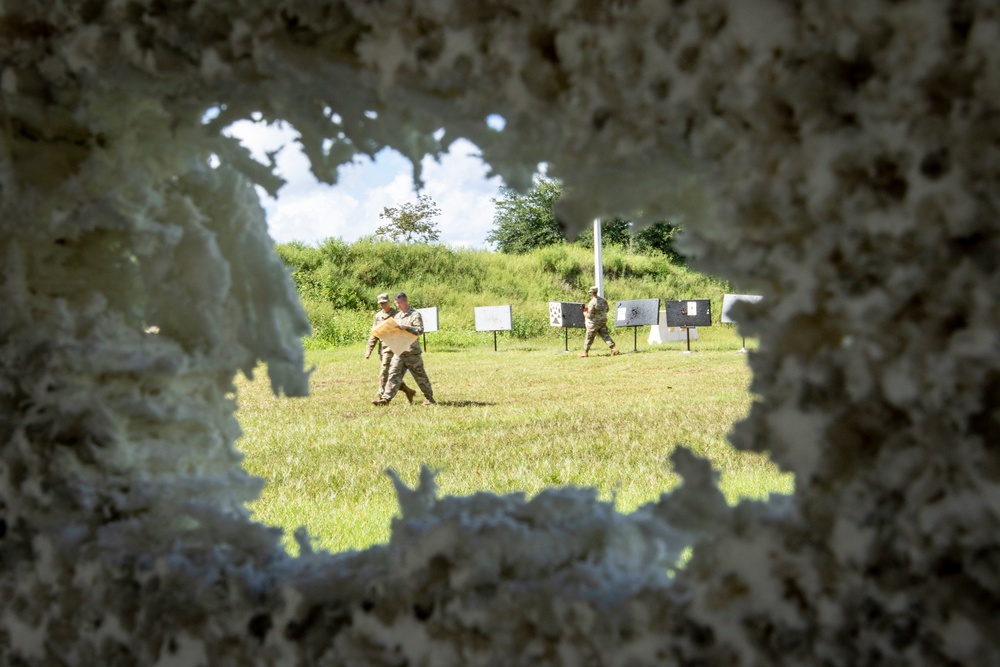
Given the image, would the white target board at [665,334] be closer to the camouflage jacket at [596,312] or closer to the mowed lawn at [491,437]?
the camouflage jacket at [596,312]

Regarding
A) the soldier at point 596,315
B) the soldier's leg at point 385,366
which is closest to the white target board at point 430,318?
the soldier at point 596,315

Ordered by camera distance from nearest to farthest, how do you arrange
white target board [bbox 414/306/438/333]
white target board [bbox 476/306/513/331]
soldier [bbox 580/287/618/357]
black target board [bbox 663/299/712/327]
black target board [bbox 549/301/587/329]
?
soldier [bbox 580/287/618/357]
black target board [bbox 663/299/712/327]
white target board [bbox 414/306/438/333]
white target board [bbox 476/306/513/331]
black target board [bbox 549/301/587/329]

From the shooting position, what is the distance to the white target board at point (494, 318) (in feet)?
37.9

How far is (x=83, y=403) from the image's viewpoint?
30.9 inches

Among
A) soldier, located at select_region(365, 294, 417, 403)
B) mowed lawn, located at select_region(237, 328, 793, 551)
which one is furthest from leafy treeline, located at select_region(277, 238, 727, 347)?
soldier, located at select_region(365, 294, 417, 403)

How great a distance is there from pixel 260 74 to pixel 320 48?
58 mm

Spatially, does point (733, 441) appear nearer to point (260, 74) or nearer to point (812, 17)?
point (812, 17)

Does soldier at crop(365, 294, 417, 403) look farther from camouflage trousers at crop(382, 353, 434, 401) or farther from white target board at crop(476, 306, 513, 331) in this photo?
white target board at crop(476, 306, 513, 331)

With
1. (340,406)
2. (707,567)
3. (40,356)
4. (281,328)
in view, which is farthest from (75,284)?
(340,406)

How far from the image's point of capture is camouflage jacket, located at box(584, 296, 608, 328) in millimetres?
9812

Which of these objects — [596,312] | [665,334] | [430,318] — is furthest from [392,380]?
[665,334]

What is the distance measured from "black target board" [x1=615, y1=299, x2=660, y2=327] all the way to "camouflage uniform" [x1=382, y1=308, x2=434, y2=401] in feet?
18.8

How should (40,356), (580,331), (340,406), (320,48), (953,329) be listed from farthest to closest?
(580,331), (340,406), (40,356), (320,48), (953,329)

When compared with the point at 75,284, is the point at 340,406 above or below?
below
